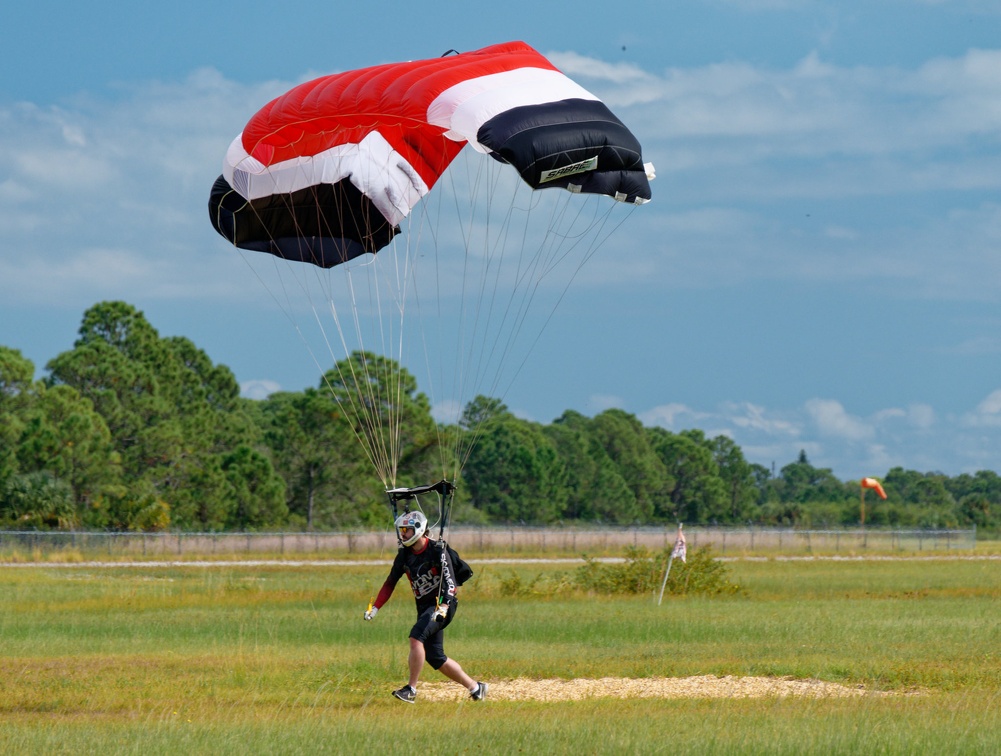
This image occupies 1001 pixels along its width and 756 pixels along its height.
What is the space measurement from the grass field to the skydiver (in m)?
0.36

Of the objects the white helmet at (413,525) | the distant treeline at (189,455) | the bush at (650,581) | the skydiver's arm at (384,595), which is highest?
the distant treeline at (189,455)

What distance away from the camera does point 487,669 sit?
51.4 ft

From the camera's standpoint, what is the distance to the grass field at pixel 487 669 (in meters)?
9.87

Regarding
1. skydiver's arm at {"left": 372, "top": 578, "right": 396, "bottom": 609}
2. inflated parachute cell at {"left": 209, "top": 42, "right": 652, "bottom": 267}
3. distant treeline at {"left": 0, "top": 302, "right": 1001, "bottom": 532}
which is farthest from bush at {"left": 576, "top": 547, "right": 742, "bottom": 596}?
skydiver's arm at {"left": 372, "top": 578, "right": 396, "bottom": 609}

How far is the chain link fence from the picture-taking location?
1925 inches

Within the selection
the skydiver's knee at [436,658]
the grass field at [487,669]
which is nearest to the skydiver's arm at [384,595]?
the skydiver's knee at [436,658]

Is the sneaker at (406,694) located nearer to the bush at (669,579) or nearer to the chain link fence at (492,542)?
the bush at (669,579)

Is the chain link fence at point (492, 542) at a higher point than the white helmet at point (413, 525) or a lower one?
lower

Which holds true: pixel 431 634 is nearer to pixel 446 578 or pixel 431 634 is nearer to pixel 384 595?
pixel 446 578

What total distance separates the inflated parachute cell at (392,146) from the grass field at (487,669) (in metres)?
5.80

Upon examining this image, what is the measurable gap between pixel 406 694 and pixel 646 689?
2887mm

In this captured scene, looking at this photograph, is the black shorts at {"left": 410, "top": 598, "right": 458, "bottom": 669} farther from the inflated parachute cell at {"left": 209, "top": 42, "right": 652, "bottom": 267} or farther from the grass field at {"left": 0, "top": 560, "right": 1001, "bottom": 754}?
the inflated parachute cell at {"left": 209, "top": 42, "right": 652, "bottom": 267}

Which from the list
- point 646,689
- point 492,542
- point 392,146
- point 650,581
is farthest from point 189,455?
point 646,689

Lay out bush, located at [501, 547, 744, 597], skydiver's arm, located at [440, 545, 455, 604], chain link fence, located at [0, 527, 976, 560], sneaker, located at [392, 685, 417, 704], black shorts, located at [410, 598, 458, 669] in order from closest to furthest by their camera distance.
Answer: black shorts, located at [410, 598, 458, 669] → skydiver's arm, located at [440, 545, 455, 604] → sneaker, located at [392, 685, 417, 704] → bush, located at [501, 547, 744, 597] → chain link fence, located at [0, 527, 976, 560]
